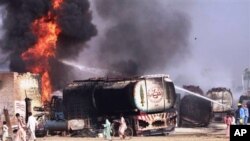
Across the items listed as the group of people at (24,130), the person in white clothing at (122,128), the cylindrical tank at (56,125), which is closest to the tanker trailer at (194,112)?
the cylindrical tank at (56,125)

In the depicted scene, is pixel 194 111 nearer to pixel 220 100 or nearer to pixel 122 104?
pixel 220 100

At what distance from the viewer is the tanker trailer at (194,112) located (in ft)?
129

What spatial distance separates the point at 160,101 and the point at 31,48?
18.1 metres

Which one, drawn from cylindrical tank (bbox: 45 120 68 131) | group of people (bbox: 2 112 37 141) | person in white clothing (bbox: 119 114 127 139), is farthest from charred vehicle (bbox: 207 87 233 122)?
group of people (bbox: 2 112 37 141)

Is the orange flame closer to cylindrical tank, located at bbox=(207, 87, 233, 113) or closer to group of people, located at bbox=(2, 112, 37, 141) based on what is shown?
cylindrical tank, located at bbox=(207, 87, 233, 113)

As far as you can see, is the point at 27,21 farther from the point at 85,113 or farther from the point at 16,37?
the point at 85,113

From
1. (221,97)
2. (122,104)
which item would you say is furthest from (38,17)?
(122,104)

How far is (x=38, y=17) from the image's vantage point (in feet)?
148

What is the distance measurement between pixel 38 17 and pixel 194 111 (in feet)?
52.6

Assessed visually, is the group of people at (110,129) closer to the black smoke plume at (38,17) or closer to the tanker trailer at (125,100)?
the tanker trailer at (125,100)

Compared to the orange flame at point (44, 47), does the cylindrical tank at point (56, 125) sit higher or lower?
lower

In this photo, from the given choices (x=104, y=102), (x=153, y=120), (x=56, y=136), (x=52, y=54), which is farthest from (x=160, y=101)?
(x=52, y=54)

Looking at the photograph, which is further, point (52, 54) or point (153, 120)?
point (52, 54)

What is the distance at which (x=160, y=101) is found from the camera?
2925cm
